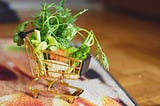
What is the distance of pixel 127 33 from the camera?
1971 millimetres

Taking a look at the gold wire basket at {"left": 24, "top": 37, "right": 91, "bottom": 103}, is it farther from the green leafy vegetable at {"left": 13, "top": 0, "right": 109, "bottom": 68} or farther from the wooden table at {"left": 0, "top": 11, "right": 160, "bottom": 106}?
the wooden table at {"left": 0, "top": 11, "right": 160, "bottom": 106}

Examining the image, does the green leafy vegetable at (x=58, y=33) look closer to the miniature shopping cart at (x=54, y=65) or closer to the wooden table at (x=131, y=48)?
the miniature shopping cart at (x=54, y=65)

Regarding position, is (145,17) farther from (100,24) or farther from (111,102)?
(111,102)

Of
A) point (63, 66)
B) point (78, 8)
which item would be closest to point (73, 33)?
point (63, 66)

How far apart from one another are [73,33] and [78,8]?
219cm

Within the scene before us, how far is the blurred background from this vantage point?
3.48 ft

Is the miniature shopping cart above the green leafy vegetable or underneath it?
underneath

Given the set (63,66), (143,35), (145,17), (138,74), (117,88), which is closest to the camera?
(63,66)

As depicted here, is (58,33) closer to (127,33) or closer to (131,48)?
(131,48)

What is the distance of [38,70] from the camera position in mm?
724

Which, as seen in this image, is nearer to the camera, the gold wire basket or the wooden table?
the gold wire basket

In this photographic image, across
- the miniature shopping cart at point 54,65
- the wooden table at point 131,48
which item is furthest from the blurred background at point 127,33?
the miniature shopping cart at point 54,65

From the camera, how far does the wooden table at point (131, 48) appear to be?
3.32ft

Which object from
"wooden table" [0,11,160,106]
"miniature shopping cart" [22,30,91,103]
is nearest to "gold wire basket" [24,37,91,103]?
"miniature shopping cart" [22,30,91,103]
